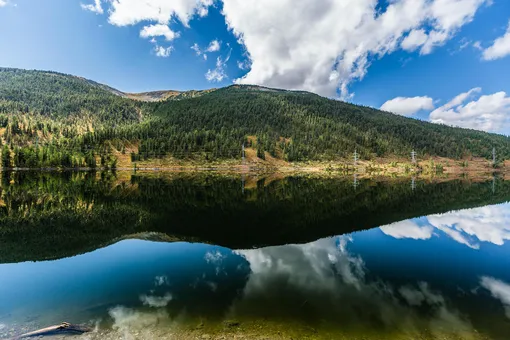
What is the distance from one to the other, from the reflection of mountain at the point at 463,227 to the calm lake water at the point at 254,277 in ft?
0.87

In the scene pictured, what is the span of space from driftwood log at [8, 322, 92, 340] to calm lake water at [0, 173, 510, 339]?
40 centimetres

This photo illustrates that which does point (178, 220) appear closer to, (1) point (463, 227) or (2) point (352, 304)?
(2) point (352, 304)

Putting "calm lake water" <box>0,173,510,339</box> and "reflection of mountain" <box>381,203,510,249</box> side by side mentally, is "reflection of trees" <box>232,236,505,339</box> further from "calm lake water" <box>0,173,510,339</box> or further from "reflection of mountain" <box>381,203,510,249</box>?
"reflection of mountain" <box>381,203,510,249</box>

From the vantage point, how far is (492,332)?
942 cm

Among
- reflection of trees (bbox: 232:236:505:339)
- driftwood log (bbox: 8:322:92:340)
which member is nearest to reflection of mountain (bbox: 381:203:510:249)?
reflection of trees (bbox: 232:236:505:339)

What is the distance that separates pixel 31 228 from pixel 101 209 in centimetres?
884

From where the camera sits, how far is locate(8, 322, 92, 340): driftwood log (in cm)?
866

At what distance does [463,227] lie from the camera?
87.5ft

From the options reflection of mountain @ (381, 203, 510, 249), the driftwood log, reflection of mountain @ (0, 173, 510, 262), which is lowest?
reflection of mountain @ (0, 173, 510, 262)

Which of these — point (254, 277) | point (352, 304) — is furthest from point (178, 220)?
point (352, 304)

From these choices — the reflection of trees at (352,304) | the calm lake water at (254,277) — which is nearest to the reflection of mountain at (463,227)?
the calm lake water at (254,277)

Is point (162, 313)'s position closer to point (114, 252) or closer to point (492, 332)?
point (114, 252)

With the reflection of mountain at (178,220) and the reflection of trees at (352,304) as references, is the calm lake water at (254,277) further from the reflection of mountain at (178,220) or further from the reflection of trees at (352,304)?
the reflection of mountain at (178,220)

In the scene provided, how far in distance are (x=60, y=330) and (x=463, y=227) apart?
106 ft
